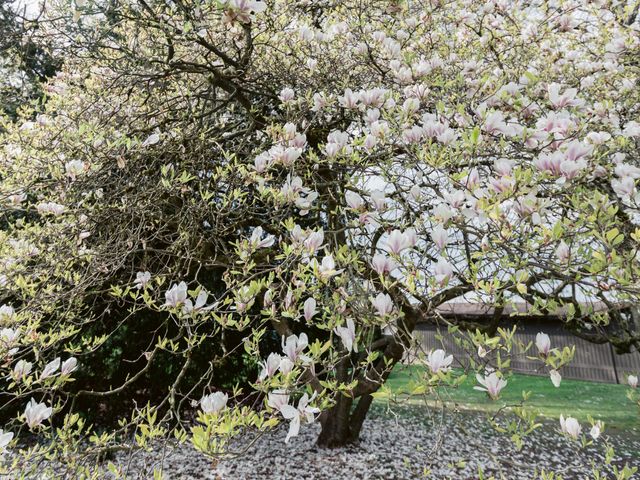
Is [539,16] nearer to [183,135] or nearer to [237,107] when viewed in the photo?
[237,107]

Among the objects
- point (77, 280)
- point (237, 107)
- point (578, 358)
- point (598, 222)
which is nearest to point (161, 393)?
point (77, 280)

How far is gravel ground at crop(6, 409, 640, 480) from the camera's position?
3.98 metres

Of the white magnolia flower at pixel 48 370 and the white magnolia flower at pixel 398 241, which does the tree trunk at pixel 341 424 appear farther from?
A: the white magnolia flower at pixel 398 241

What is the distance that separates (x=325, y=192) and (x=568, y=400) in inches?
306

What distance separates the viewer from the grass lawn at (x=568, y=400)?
6.61 meters

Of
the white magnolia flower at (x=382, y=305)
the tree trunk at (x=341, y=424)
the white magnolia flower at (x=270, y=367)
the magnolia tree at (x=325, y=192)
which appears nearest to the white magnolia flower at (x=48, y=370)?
the magnolia tree at (x=325, y=192)

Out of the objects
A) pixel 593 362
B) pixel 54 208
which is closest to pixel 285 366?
pixel 54 208

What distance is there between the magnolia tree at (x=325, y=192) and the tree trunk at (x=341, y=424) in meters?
0.02

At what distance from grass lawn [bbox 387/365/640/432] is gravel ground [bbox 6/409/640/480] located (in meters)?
0.57

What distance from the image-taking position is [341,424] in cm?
448

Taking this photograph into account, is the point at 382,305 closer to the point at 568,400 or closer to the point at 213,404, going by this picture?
the point at 213,404

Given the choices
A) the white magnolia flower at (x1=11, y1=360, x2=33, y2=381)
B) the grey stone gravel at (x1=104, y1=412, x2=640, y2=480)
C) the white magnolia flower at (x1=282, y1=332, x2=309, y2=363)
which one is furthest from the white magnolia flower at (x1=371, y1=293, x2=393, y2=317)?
the grey stone gravel at (x1=104, y1=412, x2=640, y2=480)

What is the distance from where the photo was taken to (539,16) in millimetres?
4047

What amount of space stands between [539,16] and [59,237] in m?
4.56
